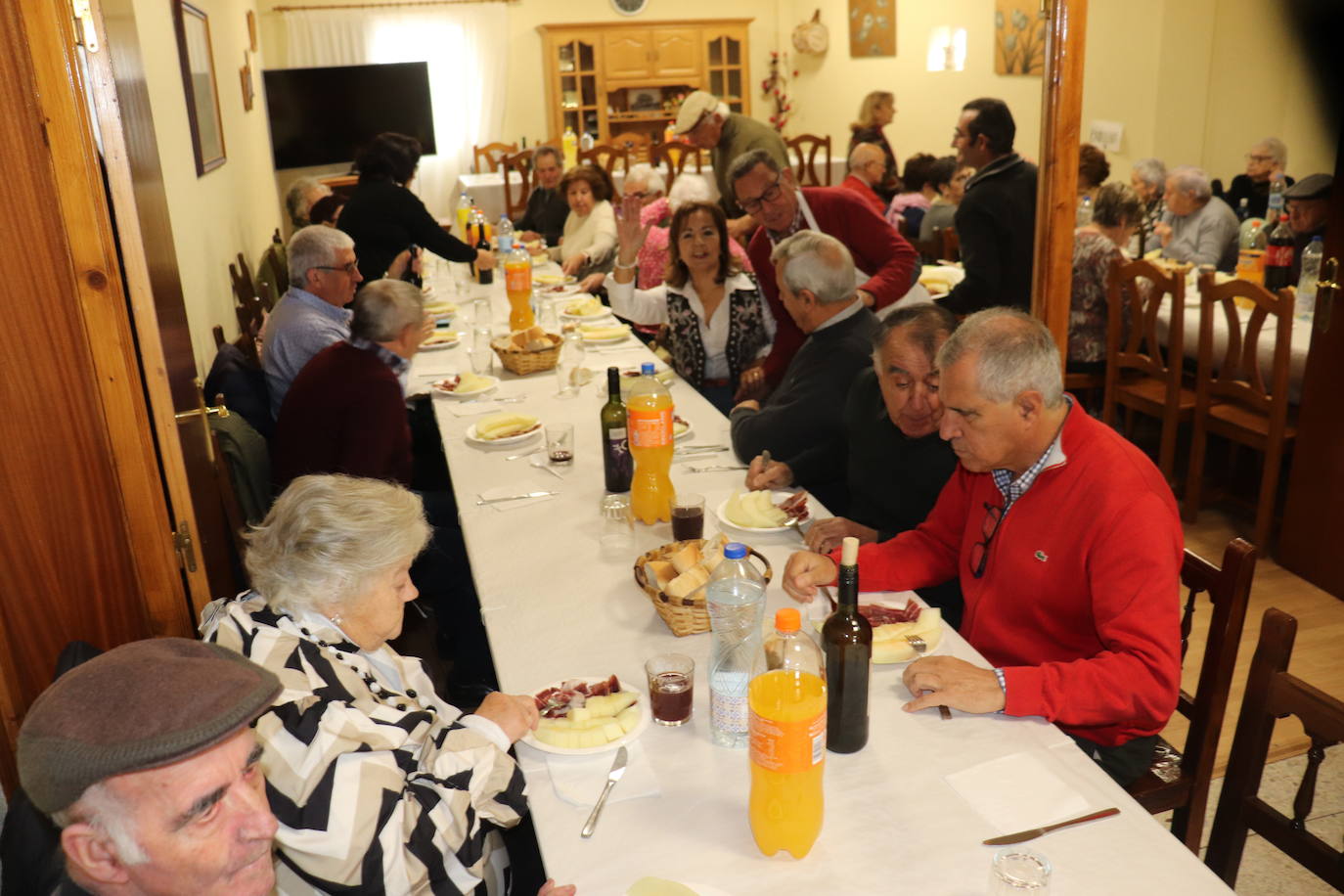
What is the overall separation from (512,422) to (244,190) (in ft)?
16.9

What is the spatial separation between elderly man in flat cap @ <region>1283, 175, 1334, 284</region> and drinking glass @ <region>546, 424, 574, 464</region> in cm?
324

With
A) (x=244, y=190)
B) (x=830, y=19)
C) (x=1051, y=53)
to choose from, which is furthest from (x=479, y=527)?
(x=830, y=19)

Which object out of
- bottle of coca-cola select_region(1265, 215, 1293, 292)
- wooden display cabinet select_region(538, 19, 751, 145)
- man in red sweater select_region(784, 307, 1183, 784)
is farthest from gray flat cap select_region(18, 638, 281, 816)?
wooden display cabinet select_region(538, 19, 751, 145)

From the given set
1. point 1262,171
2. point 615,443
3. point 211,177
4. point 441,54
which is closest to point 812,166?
point 1262,171

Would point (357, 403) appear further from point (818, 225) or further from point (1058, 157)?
point (1058, 157)

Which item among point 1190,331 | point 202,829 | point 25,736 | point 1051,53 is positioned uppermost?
point 1051,53

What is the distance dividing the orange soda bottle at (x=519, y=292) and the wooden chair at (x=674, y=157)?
164 inches

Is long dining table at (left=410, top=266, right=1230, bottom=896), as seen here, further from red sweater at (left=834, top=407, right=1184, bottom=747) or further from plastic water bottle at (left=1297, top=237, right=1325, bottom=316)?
plastic water bottle at (left=1297, top=237, right=1325, bottom=316)

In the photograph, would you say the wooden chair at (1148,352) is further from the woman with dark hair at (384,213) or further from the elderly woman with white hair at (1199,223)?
the woman with dark hair at (384,213)

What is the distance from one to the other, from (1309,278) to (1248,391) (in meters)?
0.64

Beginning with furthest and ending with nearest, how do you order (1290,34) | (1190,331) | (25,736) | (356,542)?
(1290,34), (1190,331), (356,542), (25,736)

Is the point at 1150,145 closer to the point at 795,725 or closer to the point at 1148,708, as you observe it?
the point at 1148,708

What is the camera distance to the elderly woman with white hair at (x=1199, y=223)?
5180 mm

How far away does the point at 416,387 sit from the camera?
3705mm
